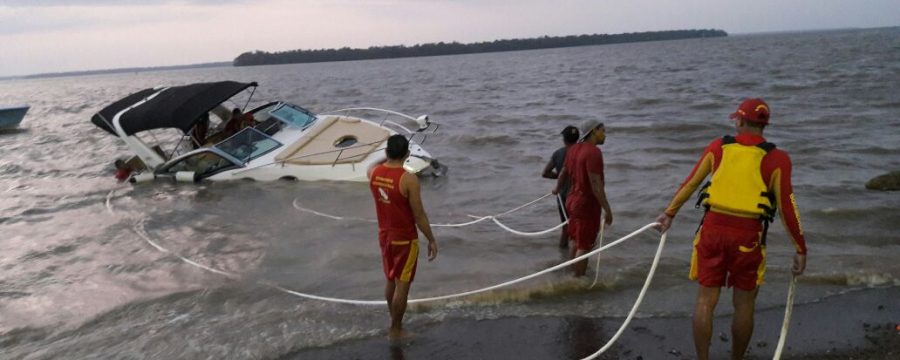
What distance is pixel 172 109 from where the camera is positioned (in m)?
13.7

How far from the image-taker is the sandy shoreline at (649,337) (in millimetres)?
5359

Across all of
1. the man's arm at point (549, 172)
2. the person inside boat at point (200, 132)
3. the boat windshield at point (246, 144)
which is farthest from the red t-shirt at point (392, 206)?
the person inside boat at point (200, 132)

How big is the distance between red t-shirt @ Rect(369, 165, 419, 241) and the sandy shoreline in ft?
3.65

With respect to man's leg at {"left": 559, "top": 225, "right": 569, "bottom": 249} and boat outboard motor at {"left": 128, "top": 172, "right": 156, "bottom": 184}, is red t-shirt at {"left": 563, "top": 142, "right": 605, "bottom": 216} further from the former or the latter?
boat outboard motor at {"left": 128, "top": 172, "right": 156, "bottom": 184}

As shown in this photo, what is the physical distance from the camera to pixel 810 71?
39.3 meters

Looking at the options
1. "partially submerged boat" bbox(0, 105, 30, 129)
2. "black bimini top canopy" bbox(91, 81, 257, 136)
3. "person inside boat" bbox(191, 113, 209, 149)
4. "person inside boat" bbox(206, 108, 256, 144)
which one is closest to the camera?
"black bimini top canopy" bbox(91, 81, 257, 136)

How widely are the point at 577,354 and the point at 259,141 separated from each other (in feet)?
33.4

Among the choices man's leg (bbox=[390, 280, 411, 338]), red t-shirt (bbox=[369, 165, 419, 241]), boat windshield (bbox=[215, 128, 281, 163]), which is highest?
red t-shirt (bbox=[369, 165, 419, 241])

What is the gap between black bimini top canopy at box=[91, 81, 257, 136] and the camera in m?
13.5

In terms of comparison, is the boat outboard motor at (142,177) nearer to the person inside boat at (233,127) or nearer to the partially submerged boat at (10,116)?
the person inside boat at (233,127)

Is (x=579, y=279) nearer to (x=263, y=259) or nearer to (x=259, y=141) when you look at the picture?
(x=263, y=259)

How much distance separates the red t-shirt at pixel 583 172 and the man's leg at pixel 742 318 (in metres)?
2.11

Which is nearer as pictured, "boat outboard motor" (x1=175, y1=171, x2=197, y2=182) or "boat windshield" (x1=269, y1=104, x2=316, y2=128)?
"boat outboard motor" (x1=175, y1=171, x2=197, y2=182)

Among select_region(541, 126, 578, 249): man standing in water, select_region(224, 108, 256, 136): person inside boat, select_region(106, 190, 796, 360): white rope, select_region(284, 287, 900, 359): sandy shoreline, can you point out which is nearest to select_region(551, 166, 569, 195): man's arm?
select_region(541, 126, 578, 249): man standing in water
